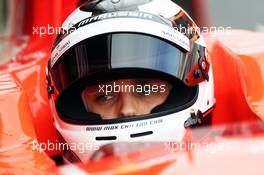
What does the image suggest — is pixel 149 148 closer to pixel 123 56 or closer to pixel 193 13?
pixel 123 56

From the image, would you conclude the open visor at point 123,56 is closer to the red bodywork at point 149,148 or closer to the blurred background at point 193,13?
the red bodywork at point 149,148

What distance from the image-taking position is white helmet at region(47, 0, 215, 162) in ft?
3.60

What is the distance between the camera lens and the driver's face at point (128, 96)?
114 cm

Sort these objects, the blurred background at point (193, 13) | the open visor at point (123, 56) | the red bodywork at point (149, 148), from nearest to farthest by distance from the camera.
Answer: the red bodywork at point (149, 148) → the open visor at point (123, 56) → the blurred background at point (193, 13)

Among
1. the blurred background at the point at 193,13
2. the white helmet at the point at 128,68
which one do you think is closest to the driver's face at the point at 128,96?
the white helmet at the point at 128,68

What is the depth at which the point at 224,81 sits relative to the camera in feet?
4.79

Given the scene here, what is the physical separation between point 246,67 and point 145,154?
1.85ft

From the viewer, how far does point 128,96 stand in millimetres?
1137

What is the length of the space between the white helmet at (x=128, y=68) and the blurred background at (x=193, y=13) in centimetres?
72

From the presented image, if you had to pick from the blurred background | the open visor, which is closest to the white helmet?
the open visor

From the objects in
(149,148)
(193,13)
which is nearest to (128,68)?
(149,148)

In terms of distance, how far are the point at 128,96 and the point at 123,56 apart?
9 centimetres

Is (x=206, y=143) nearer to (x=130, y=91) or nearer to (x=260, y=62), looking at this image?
(x=130, y=91)

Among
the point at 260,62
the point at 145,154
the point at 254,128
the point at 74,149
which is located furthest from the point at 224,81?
the point at 145,154
